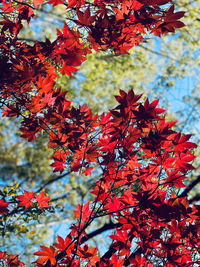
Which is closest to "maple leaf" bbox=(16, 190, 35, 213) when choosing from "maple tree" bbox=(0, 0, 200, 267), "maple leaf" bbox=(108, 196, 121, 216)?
"maple tree" bbox=(0, 0, 200, 267)

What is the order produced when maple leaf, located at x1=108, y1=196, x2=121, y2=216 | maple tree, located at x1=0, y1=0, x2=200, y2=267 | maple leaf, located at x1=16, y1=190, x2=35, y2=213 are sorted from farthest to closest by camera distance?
maple leaf, located at x1=16, y1=190, x2=35, y2=213 < maple leaf, located at x1=108, y1=196, x2=121, y2=216 < maple tree, located at x1=0, y1=0, x2=200, y2=267

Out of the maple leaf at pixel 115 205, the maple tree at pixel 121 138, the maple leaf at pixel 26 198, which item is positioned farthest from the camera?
the maple leaf at pixel 26 198

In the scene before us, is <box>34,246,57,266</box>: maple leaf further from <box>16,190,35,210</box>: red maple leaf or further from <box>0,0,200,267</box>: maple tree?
<box>16,190,35,210</box>: red maple leaf

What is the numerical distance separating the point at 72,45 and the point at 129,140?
0.80 metres

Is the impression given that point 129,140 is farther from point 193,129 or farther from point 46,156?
point 46,156

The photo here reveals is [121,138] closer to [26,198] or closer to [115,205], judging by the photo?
[115,205]

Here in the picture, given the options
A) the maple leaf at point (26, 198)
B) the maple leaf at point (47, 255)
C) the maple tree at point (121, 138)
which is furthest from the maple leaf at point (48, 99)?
the maple leaf at point (47, 255)

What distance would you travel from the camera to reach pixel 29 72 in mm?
1648

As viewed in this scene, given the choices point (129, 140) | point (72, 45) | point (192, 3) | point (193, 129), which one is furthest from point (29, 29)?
point (129, 140)

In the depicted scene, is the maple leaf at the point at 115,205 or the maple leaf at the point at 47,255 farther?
the maple leaf at the point at 115,205

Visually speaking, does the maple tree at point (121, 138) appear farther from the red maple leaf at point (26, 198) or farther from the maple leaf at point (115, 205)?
the red maple leaf at point (26, 198)

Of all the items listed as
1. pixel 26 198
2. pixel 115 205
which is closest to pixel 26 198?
pixel 26 198

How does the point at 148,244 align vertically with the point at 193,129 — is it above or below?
A: below

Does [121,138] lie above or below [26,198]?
below
